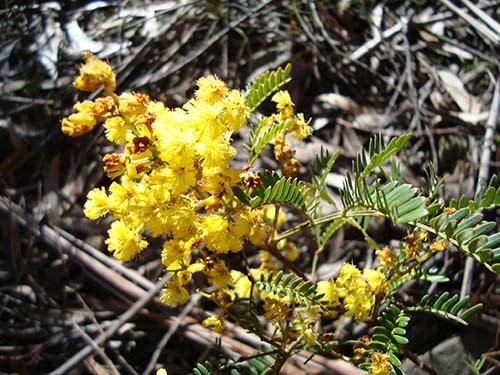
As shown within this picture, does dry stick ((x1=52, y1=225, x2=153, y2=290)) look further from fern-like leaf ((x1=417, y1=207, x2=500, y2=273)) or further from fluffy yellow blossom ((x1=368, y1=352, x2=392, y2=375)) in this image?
fern-like leaf ((x1=417, y1=207, x2=500, y2=273))

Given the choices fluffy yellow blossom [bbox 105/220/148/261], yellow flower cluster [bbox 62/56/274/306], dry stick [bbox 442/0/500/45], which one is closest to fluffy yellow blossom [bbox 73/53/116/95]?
yellow flower cluster [bbox 62/56/274/306]

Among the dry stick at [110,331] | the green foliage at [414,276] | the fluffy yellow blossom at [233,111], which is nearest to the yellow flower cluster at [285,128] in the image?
the fluffy yellow blossom at [233,111]

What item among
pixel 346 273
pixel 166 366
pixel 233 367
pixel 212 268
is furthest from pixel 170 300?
pixel 166 366

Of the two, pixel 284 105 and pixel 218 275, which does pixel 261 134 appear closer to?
pixel 284 105

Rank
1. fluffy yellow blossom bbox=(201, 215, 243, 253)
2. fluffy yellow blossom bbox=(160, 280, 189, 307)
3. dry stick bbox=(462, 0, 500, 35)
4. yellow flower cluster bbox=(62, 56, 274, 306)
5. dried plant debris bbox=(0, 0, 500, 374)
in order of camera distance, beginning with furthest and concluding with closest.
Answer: dry stick bbox=(462, 0, 500, 35) → dried plant debris bbox=(0, 0, 500, 374) → fluffy yellow blossom bbox=(160, 280, 189, 307) → fluffy yellow blossom bbox=(201, 215, 243, 253) → yellow flower cluster bbox=(62, 56, 274, 306)

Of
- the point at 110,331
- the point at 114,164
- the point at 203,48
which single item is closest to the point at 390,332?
the point at 114,164
